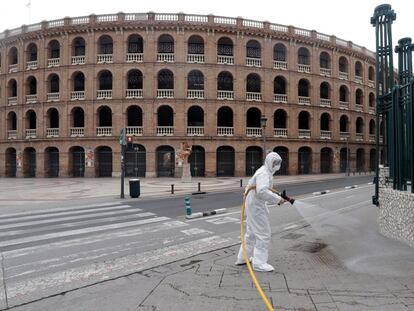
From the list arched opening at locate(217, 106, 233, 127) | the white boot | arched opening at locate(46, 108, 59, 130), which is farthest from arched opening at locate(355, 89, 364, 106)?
the white boot

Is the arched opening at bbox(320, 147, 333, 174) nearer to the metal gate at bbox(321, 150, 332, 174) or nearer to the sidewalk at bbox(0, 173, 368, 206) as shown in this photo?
the metal gate at bbox(321, 150, 332, 174)

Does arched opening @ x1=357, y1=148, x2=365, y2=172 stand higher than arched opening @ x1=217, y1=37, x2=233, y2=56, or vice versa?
arched opening @ x1=217, y1=37, x2=233, y2=56

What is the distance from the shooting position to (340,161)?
113 ft

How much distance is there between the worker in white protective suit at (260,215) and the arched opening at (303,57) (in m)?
31.8

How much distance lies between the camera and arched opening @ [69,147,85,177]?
A: 96.7ft

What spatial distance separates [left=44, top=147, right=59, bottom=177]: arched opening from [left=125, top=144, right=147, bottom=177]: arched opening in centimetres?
828

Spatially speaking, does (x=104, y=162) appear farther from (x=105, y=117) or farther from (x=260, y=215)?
(x=260, y=215)

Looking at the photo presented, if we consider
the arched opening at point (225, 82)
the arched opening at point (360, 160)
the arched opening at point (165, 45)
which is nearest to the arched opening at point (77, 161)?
the arched opening at point (165, 45)

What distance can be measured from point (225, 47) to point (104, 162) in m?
18.5

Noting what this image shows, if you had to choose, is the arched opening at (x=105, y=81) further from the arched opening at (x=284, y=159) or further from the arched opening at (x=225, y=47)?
the arched opening at (x=284, y=159)

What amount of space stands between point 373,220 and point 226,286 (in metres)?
6.43

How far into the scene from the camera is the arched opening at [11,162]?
31469 millimetres

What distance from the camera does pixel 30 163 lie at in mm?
30969

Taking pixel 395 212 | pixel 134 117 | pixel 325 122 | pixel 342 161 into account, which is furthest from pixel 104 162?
pixel 342 161
